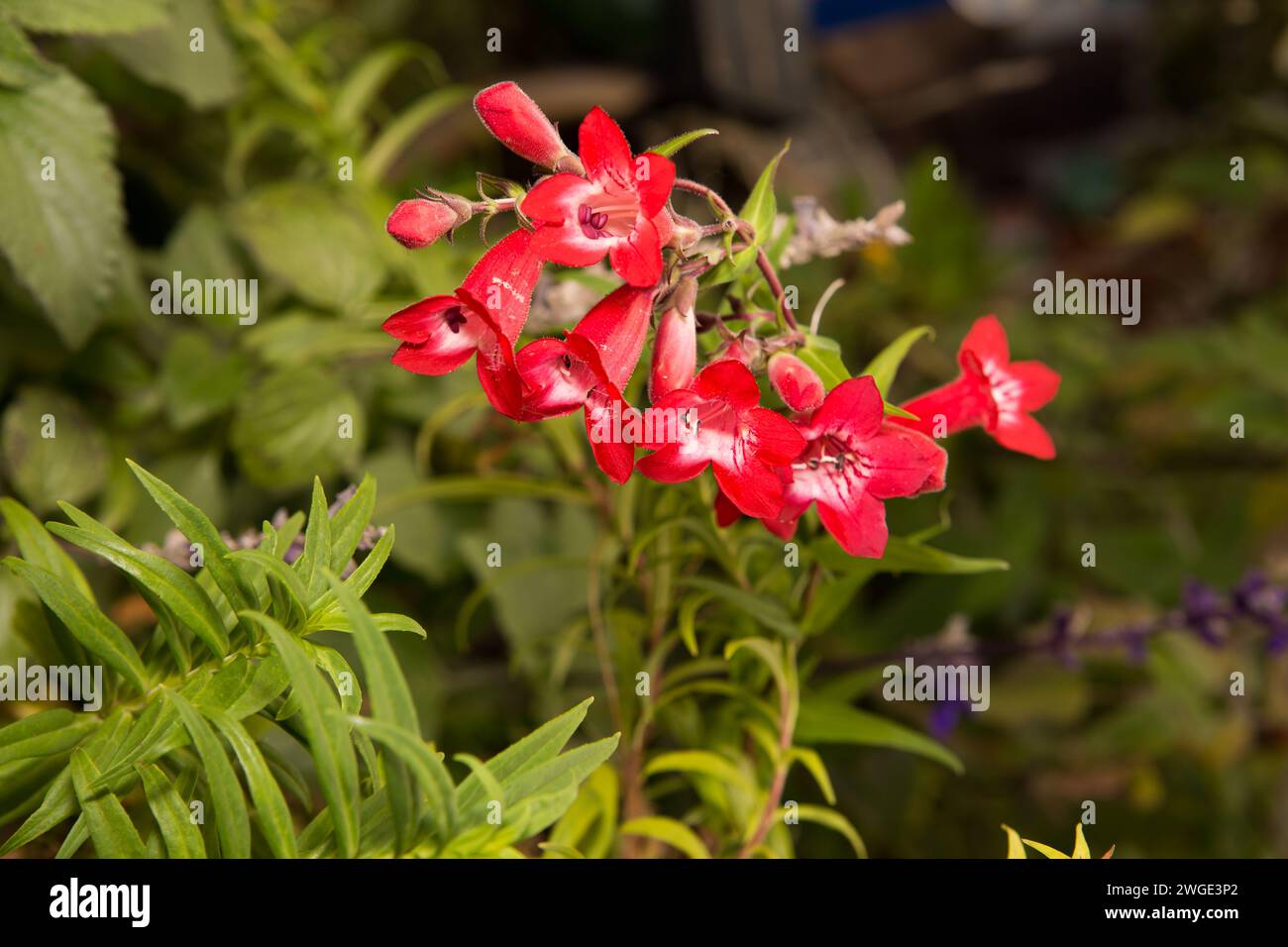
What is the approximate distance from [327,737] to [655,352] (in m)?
0.23

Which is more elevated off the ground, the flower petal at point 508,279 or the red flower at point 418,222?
the red flower at point 418,222

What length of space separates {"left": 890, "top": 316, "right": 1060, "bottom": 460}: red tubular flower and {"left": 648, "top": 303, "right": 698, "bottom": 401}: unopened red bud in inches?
5.6

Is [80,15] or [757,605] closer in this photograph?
[757,605]

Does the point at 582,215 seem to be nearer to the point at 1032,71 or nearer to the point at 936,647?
the point at 936,647

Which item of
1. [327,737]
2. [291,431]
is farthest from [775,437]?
[291,431]

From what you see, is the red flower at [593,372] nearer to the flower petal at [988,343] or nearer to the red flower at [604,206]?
the red flower at [604,206]

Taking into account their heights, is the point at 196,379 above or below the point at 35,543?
above

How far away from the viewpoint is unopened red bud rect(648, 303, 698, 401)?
0.49 m

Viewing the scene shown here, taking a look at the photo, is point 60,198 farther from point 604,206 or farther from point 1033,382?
point 1033,382

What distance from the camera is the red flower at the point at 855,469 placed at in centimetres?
48

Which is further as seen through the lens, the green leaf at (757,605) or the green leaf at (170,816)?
the green leaf at (757,605)

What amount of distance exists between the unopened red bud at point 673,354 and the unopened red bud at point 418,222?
0.38 feet

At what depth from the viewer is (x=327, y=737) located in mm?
422

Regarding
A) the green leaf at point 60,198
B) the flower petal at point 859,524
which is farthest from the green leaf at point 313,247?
the flower petal at point 859,524
